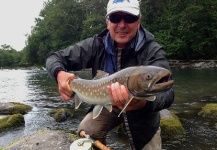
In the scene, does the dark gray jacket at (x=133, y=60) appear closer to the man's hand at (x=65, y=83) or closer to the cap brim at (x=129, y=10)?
the man's hand at (x=65, y=83)

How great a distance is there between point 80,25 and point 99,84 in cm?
5431

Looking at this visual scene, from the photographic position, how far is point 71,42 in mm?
57500

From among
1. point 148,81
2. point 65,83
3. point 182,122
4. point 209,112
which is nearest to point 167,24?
point 209,112

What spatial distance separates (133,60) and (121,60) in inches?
6.8

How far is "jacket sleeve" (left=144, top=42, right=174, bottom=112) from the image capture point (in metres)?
3.24

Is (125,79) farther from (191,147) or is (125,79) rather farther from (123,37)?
(191,147)

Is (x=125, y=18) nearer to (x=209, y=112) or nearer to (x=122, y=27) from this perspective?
(x=122, y=27)

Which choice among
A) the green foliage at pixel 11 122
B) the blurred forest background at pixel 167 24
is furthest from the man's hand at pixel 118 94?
the blurred forest background at pixel 167 24

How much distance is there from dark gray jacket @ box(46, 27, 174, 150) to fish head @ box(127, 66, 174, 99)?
0.80m

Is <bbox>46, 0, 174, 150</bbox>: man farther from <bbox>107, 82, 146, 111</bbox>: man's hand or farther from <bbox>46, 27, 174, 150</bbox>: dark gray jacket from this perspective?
<bbox>107, 82, 146, 111</bbox>: man's hand

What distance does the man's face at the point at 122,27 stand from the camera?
3.71m

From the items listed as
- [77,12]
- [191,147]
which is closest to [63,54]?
[191,147]

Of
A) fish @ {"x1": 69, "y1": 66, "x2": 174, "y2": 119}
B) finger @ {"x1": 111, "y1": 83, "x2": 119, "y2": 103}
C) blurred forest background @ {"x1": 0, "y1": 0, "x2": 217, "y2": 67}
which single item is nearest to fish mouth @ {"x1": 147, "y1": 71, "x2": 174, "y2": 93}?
fish @ {"x1": 69, "y1": 66, "x2": 174, "y2": 119}

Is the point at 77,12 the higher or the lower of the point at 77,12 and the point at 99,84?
the higher
